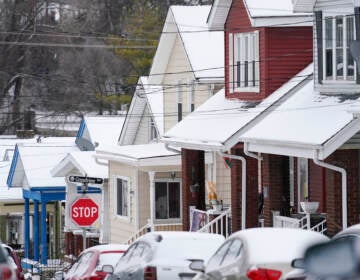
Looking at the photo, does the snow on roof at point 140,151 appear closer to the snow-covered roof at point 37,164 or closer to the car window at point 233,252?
the snow-covered roof at point 37,164

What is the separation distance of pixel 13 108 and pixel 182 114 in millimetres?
44420

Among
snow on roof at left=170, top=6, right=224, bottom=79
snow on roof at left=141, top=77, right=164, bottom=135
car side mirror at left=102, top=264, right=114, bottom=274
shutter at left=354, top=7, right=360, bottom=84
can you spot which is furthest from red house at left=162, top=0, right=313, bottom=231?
car side mirror at left=102, top=264, right=114, bottom=274

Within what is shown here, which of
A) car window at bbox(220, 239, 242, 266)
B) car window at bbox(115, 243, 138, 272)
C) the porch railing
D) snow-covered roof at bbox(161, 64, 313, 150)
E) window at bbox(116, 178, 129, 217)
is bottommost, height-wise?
the porch railing

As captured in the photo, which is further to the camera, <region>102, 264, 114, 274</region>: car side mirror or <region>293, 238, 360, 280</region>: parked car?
<region>102, 264, 114, 274</region>: car side mirror

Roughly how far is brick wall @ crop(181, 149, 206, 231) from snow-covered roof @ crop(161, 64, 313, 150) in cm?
92

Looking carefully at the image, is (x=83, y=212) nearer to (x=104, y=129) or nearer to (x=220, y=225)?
(x=220, y=225)

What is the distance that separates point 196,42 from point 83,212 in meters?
7.67

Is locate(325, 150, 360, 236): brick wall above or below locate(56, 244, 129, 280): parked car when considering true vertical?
above

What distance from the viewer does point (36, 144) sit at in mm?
48344

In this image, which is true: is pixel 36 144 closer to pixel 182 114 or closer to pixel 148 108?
pixel 148 108

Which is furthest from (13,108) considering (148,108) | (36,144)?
(148,108)

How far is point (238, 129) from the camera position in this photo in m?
25.8

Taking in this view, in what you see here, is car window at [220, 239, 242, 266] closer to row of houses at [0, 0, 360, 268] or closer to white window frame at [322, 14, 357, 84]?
row of houses at [0, 0, 360, 268]

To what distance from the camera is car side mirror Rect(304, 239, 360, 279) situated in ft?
17.3
